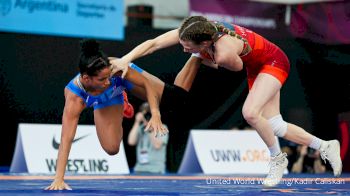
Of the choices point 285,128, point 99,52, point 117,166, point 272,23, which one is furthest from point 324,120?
point 99,52

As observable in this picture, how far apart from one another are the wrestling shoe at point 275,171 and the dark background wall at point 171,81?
157 inches

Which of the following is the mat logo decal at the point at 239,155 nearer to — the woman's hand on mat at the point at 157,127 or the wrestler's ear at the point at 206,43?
the wrestler's ear at the point at 206,43

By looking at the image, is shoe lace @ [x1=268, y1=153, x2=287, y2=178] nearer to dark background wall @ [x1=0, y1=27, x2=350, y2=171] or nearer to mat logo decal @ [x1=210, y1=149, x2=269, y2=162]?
mat logo decal @ [x1=210, y1=149, x2=269, y2=162]

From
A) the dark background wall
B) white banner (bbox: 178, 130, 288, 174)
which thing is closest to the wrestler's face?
white banner (bbox: 178, 130, 288, 174)

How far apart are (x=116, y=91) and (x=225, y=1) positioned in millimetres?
4518

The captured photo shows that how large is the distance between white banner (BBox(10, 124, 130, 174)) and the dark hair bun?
136 inches

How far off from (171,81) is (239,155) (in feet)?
4.63

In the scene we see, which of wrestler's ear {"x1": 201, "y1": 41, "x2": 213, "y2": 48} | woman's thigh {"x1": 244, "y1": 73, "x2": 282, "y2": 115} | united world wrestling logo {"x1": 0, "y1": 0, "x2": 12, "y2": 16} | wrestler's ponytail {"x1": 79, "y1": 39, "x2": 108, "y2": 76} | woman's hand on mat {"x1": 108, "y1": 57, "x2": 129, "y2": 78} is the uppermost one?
wrestler's ponytail {"x1": 79, "y1": 39, "x2": 108, "y2": 76}

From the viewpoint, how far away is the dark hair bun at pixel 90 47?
5.07 metres

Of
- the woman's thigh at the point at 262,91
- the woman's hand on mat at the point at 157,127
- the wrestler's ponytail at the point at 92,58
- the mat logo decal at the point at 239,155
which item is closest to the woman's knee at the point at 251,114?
the woman's thigh at the point at 262,91

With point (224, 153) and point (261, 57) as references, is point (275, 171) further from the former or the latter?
point (224, 153)

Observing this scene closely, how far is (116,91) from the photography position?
19.2 feet

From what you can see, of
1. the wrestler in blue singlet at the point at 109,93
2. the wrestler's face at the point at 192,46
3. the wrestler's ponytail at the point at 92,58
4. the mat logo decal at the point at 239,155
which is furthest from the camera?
the mat logo decal at the point at 239,155

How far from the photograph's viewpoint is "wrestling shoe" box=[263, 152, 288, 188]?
5883mm
